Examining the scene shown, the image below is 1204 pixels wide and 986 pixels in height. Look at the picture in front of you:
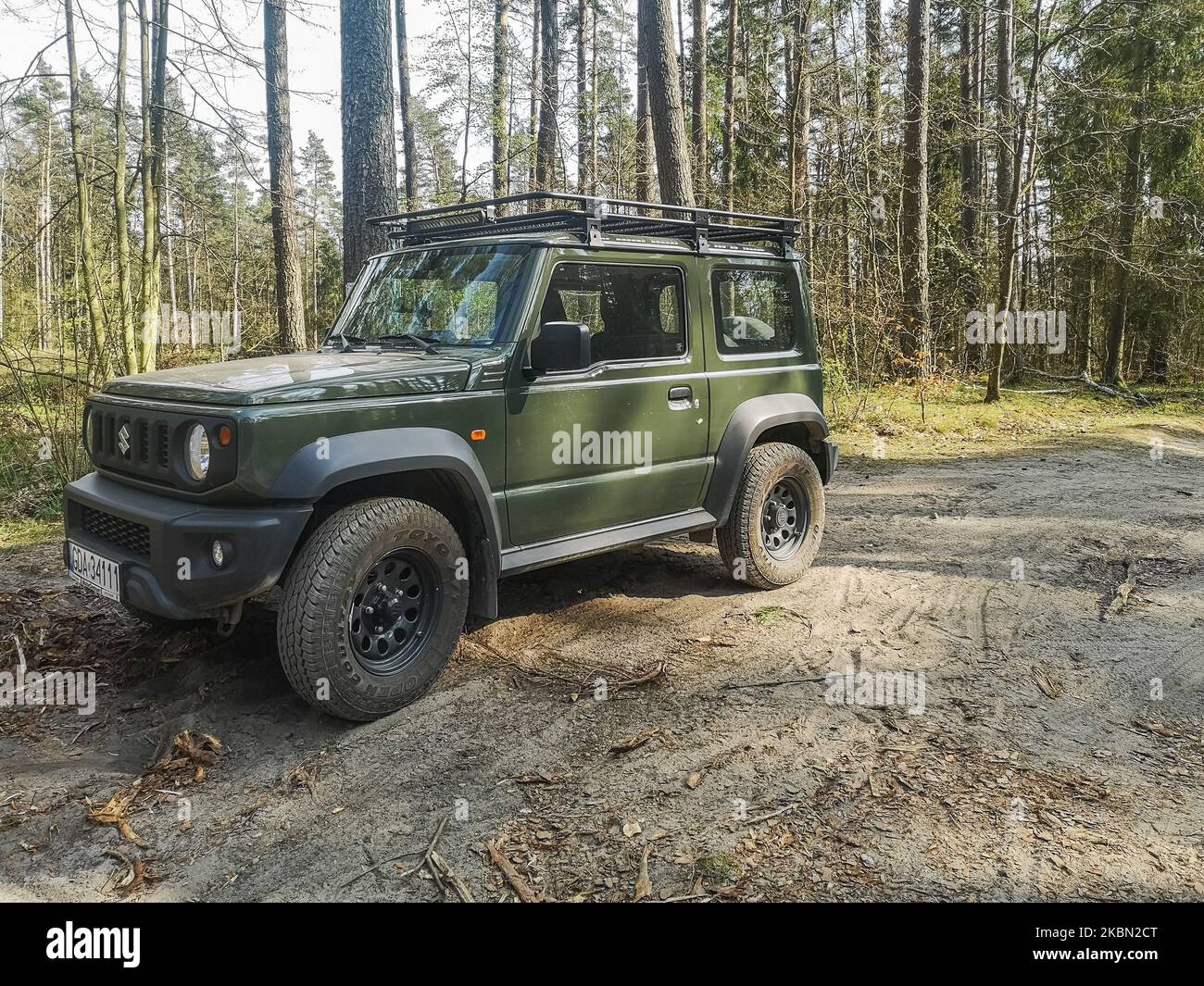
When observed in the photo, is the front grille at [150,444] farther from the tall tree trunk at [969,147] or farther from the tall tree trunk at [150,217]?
the tall tree trunk at [969,147]

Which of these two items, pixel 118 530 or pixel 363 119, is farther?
pixel 363 119

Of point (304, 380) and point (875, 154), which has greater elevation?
point (875, 154)

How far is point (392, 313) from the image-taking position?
4762mm

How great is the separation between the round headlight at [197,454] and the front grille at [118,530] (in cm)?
32

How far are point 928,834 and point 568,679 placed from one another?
188 cm

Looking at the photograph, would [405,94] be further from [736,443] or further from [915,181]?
[736,443]

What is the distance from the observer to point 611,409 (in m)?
4.65

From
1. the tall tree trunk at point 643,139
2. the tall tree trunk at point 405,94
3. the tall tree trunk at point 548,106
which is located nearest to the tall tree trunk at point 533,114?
the tall tree trunk at point 548,106

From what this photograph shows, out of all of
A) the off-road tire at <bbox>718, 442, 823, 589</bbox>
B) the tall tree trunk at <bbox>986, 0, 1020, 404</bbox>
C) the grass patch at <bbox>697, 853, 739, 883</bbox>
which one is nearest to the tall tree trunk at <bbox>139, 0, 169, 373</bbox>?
the off-road tire at <bbox>718, 442, 823, 589</bbox>

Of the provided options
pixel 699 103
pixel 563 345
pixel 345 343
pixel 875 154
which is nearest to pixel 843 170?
pixel 875 154

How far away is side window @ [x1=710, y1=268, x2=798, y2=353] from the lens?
17.6 ft

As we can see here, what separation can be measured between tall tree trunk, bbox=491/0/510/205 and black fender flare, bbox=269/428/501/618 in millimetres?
14156

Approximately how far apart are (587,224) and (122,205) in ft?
19.6

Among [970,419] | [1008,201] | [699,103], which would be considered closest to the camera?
[970,419]
